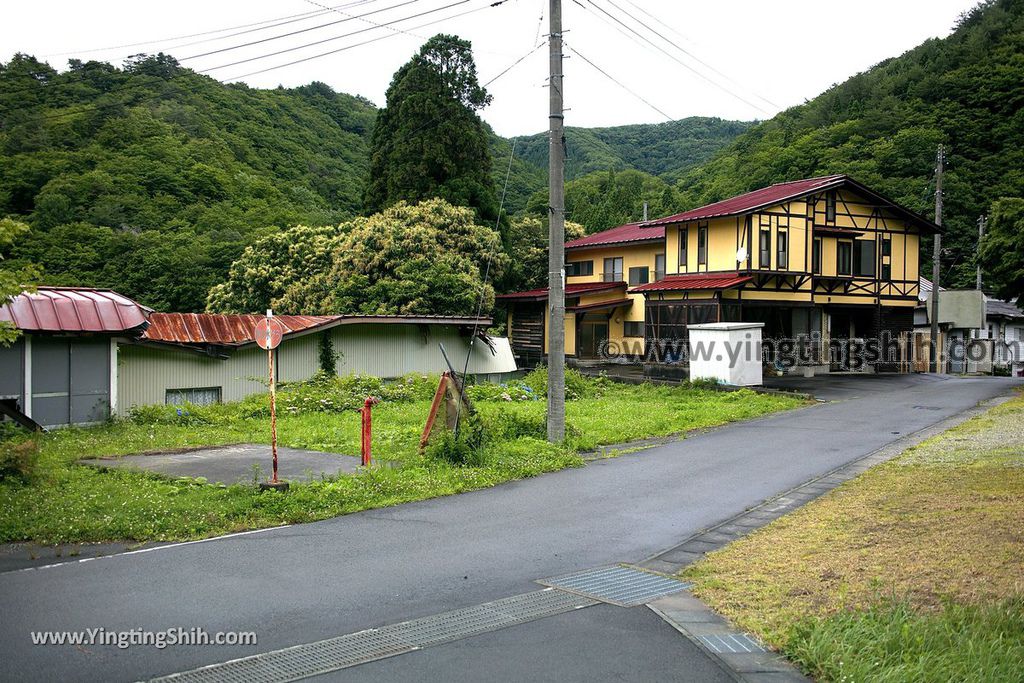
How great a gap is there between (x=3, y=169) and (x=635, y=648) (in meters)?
41.4

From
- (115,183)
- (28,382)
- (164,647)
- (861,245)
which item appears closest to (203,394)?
(28,382)

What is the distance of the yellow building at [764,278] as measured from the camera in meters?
29.7

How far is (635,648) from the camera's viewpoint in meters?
5.55

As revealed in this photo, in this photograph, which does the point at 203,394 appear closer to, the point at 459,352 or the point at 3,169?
the point at 459,352

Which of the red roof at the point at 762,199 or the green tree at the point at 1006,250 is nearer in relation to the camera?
the green tree at the point at 1006,250

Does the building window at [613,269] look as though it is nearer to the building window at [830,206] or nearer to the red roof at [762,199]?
the red roof at [762,199]

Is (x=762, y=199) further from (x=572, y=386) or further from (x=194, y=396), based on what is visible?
(x=194, y=396)

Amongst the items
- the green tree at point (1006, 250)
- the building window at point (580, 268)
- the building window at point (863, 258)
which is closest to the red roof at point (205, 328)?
the green tree at point (1006, 250)

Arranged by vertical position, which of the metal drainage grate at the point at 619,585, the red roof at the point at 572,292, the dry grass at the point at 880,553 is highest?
A: the red roof at the point at 572,292

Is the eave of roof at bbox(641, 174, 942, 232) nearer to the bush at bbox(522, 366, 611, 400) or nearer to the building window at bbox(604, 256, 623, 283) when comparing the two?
the building window at bbox(604, 256, 623, 283)

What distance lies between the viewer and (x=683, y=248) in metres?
32.2

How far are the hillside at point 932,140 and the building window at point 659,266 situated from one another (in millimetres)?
13283

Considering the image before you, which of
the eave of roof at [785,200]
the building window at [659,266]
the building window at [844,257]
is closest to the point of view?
the eave of roof at [785,200]

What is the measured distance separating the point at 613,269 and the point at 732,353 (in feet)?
49.2
